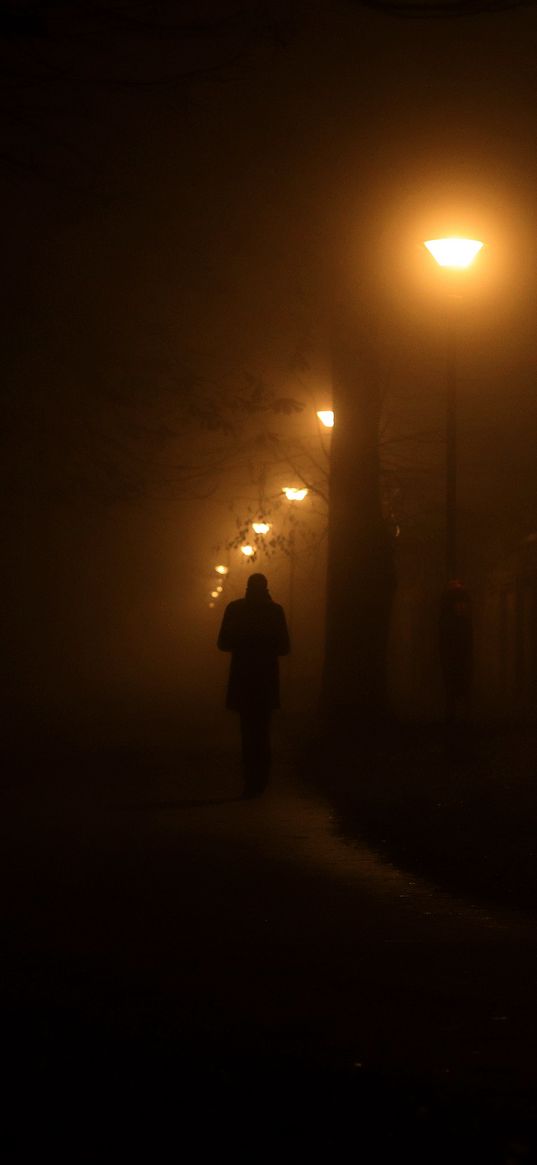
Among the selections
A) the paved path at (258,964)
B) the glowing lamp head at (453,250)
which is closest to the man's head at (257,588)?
the paved path at (258,964)

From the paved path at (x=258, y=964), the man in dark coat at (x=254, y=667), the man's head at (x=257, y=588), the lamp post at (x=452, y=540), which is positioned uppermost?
the lamp post at (x=452, y=540)

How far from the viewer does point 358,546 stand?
22922 millimetres

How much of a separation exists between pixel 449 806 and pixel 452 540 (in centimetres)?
701

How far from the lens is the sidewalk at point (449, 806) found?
10.0 m

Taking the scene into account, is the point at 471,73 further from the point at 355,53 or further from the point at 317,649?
the point at 317,649

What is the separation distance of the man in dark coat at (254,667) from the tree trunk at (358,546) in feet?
26.0

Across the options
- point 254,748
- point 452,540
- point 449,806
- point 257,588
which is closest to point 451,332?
point 452,540

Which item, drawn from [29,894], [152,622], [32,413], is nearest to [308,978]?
[29,894]

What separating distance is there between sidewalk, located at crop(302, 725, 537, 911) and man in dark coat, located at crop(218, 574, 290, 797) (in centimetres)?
81

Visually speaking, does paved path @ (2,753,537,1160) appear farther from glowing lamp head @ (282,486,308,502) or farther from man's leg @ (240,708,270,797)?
glowing lamp head @ (282,486,308,502)

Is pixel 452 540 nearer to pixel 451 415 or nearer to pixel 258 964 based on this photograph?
pixel 451 415

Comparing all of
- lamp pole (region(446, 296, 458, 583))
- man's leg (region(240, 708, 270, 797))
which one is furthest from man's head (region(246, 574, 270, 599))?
lamp pole (region(446, 296, 458, 583))

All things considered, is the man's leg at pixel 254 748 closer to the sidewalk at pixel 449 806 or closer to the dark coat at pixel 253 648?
the dark coat at pixel 253 648

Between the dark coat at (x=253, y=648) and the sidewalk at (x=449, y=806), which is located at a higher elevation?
the dark coat at (x=253, y=648)
